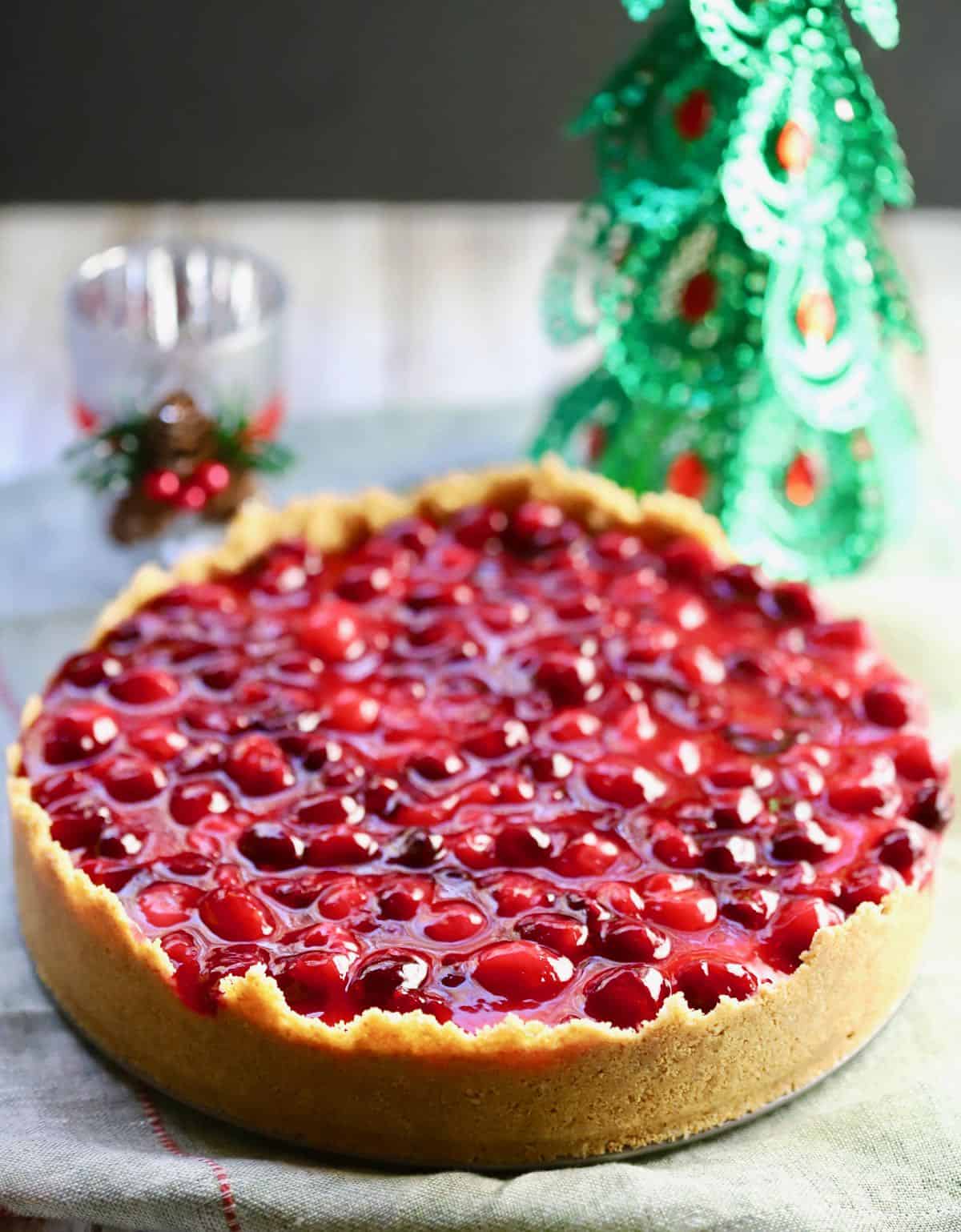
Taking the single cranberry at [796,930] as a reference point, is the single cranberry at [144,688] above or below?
below

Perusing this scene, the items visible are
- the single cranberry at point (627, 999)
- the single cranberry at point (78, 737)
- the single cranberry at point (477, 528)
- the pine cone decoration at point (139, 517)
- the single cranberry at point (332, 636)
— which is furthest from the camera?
the pine cone decoration at point (139, 517)

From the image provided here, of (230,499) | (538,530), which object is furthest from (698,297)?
(230,499)

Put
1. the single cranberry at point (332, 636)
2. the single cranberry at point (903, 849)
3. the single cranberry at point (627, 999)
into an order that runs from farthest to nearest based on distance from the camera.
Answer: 1. the single cranberry at point (332, 636)
2. the single cranberry at point (903, 849)
3. the single cranberry at point (627, 999)

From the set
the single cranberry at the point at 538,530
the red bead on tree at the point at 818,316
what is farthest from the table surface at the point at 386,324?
the single cranberry at the point at 538,530

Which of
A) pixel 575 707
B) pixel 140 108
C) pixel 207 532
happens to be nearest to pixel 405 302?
pixel 140 108

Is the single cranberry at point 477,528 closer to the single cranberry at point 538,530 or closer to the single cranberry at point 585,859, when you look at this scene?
the single cranberry at point 538,530

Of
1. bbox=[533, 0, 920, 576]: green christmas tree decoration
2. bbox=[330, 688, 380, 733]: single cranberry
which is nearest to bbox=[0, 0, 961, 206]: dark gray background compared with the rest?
bbox=[533, 0, 920, 576]: green christmas tree decoration

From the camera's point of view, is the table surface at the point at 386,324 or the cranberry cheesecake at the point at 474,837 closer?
the cranberry cheesecake at the point at 474,837
